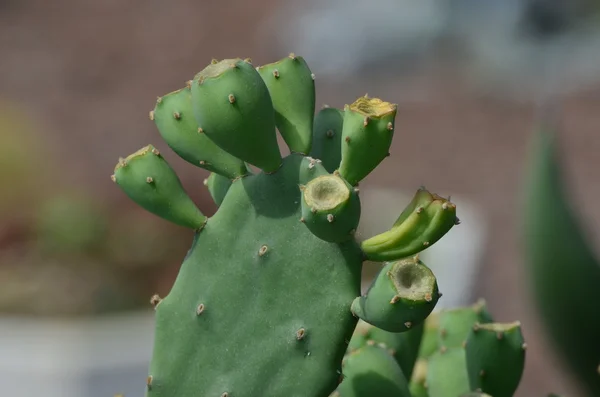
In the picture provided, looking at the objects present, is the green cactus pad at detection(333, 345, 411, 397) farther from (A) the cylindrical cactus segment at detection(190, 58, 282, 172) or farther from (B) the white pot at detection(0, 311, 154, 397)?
(B) the white pot at detection(0, 311, 154, 397)

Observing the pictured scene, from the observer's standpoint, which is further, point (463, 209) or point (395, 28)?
point (395, 28)

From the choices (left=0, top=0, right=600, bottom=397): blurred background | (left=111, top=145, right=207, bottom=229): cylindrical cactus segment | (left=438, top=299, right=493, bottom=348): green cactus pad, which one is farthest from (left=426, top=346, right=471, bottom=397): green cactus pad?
(left=0, top=0, right=600, bottom=397): blurred background

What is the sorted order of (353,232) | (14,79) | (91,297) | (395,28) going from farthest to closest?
(395,28), (14,79), (91,297), (353,232)

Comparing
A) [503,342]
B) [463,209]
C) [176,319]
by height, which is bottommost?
[463,209]

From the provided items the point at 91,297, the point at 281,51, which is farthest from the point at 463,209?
the point at 281,51

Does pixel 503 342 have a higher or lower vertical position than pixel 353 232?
lower

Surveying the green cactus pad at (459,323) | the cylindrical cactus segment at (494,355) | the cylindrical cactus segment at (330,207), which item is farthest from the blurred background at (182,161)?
the cylindrical cactus segment at (330,207)

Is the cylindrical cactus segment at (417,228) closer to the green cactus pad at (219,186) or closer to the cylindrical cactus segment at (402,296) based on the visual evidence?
the cylindrical cactus segment at (402,296)

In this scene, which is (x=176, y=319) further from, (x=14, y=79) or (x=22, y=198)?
(x=14, y=79)

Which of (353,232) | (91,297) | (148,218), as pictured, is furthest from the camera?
(148,218)
